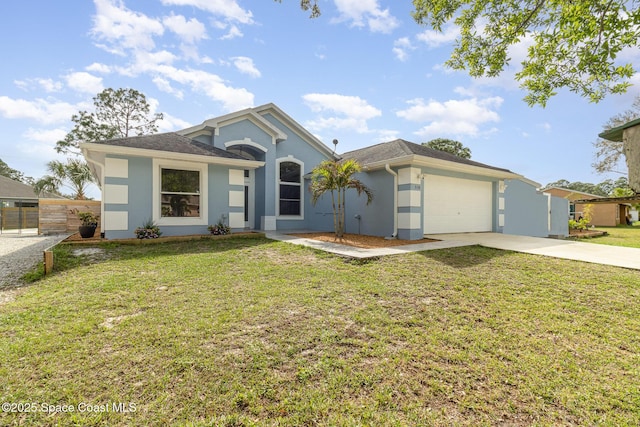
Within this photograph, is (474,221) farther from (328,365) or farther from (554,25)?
(328,365)

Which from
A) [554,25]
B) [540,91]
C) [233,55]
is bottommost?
[540,91]

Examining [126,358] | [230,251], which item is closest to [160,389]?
[126,358]

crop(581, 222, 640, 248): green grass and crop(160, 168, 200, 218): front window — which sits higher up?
crop(160, 168, 200, 218): front window

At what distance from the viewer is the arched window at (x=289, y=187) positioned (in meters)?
12.9

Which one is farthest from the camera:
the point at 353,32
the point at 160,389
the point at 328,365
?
the point at 353,32

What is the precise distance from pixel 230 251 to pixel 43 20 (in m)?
7.35

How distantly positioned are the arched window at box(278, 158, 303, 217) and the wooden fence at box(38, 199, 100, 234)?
8.47 m

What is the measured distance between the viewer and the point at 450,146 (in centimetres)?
3419

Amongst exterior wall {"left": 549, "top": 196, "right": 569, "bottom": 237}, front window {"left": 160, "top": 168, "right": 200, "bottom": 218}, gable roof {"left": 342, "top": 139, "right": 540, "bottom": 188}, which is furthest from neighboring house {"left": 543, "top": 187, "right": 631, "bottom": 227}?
front window {"left": 160, "top": 168, "right": 200, "bottom": 218}

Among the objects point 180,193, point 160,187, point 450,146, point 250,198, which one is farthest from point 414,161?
point 450,146

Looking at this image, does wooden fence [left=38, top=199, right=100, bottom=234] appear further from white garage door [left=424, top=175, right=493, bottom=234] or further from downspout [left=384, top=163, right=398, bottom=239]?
white garage door [left=424, top=175, right=493, bottom=234]

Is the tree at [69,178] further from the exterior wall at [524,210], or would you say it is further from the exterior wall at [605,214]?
the exterior wall at [605,214]

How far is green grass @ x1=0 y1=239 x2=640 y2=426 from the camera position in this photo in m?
2.06

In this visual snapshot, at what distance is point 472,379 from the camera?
96.0 inches
